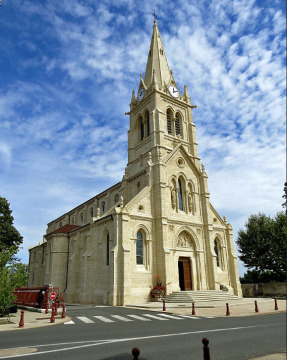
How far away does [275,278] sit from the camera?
38.8 m

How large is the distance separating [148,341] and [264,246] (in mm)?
33465

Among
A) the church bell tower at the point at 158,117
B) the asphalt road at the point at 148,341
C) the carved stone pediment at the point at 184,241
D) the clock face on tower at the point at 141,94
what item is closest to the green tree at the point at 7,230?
the church bell tower at the point at 158,117

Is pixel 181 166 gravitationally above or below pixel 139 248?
above

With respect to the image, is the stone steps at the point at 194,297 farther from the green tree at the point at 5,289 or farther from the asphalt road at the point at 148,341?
the green tree at the point at 5,289

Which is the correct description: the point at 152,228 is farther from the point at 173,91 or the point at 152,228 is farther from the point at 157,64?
the point at 157,64

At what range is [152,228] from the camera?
28.3 metres

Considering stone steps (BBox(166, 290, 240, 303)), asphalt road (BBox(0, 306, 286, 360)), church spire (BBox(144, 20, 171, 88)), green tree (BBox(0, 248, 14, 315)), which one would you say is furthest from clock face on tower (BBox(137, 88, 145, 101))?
asphalt road (BBox(0, 306, 286, 360))

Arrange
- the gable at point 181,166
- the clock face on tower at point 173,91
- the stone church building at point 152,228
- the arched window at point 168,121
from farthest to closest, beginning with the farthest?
the clock face on tower at point 173,91
the arched window at point 168,121
the gable at point 181,166
the stone church building at point 152,228

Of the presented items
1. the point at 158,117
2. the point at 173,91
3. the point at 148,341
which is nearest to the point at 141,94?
the point at 173,91

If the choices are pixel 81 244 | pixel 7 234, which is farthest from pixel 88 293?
pixel 7 234

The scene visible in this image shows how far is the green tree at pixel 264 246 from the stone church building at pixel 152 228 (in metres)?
7.09

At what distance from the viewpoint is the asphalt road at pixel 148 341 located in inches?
310

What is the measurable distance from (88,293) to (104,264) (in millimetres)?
3135

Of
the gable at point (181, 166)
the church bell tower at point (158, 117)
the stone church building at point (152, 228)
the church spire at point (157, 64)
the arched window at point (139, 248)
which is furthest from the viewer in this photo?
the church spire at point (157, 64)
